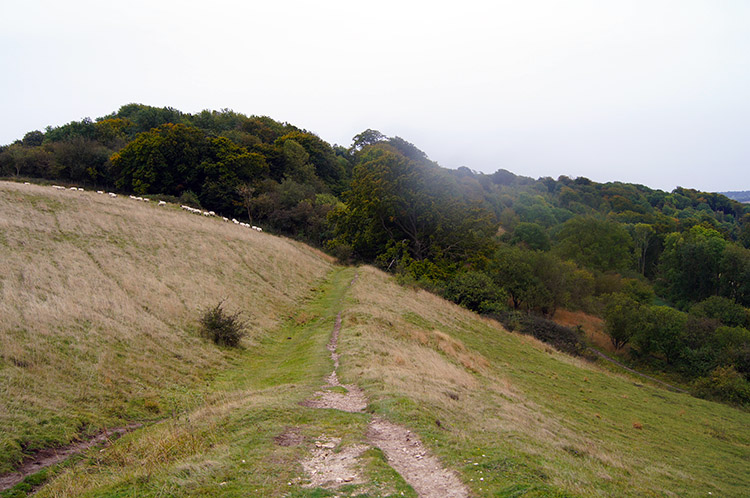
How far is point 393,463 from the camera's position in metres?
7.49

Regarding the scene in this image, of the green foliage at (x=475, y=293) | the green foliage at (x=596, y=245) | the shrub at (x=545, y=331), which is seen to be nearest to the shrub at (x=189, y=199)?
the green foliage at (x=475, y=293)

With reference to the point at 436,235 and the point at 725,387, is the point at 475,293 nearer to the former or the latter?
the point at 436,235

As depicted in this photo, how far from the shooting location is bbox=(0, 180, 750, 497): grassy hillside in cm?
724

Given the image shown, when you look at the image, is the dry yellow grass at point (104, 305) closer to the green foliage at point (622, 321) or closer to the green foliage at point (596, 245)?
the green foliage at point (622, 321)

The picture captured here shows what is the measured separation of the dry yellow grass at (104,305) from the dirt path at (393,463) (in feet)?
18.7

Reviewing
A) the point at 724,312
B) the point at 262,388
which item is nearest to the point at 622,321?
the point at 724,312

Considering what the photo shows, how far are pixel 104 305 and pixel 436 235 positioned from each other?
39.7 m

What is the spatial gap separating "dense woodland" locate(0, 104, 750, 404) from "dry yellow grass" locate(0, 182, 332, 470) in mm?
20006

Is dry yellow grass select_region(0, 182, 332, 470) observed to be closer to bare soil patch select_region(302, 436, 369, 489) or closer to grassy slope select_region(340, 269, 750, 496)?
bare soil patch select_region(302, 436, 369, 489)

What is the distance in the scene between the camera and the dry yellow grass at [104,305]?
1041 centimetres

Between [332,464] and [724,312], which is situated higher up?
[332,464]

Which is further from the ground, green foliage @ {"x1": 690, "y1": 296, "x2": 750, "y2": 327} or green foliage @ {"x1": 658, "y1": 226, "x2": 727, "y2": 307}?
green foliage @ {"x1": 658, "y1": 226, "x2": 727, "y2": 307}

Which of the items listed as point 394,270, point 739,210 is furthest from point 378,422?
point 739,210

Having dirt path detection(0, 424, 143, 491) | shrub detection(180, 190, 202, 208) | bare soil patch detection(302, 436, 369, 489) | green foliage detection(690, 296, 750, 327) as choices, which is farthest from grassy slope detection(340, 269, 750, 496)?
shrub detection(180, 190, 202, 208)
